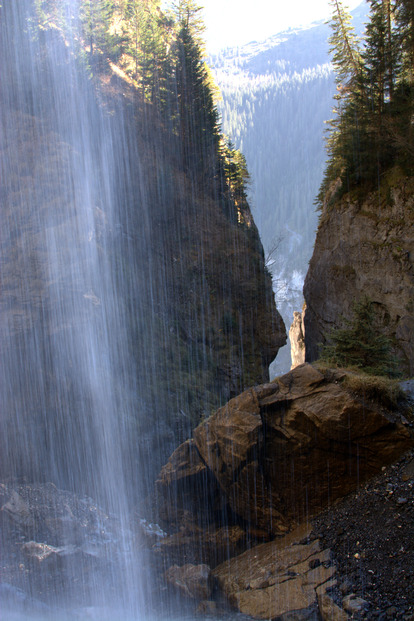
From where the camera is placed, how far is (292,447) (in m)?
11.6

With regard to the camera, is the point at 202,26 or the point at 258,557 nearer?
the point at 258,557

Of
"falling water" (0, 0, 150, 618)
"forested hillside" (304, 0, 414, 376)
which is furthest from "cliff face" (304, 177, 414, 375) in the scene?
"falling water" (0, 0, 150, 618)

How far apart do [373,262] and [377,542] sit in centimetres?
1227

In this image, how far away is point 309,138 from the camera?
538 ft

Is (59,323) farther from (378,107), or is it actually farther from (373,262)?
(378,107)

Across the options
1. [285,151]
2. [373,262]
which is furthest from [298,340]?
[285,151]

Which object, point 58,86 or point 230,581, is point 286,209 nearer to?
point 58,86

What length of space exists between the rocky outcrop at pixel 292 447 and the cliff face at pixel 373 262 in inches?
154

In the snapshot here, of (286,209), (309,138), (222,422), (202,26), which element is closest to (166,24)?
(202,26)

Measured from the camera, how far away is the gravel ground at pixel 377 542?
25.5 ft

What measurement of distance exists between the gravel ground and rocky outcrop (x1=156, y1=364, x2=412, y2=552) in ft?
1.87

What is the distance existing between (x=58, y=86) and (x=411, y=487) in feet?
81.9

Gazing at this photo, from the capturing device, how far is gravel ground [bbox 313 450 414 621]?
776cm

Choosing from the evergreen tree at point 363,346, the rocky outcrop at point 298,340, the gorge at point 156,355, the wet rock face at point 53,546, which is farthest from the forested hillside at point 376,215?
the wet rock face at point 53,546
